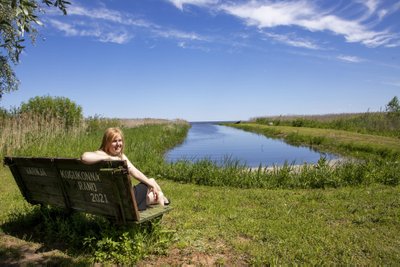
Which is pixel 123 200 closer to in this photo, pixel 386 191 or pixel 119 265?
pixel 119 265

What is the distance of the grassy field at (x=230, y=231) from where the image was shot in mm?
4445

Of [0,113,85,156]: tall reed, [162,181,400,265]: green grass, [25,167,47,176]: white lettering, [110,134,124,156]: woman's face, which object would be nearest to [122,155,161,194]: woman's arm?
[110,134,124,156]: woman's face

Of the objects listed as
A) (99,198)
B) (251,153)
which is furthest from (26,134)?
(251,153)

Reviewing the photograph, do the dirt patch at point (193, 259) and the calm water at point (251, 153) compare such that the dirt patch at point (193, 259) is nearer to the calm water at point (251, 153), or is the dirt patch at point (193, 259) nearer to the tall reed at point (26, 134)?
the calm water at point (251, 153)

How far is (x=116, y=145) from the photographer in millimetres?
4816

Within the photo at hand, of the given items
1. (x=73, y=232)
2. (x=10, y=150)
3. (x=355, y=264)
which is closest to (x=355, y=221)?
(x=355, y=264)

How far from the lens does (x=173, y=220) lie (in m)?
6.04

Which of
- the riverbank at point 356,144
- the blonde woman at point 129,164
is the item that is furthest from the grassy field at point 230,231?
the riverbank at point 356,144

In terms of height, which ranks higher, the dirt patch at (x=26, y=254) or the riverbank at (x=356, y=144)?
the riverbank at (x=356, y=144)

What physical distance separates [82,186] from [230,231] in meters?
2.39

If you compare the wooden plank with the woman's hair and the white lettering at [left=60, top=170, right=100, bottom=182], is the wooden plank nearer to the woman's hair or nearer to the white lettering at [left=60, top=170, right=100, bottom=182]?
the white lettering at [left=60, top=170, right=100, bottom=182]

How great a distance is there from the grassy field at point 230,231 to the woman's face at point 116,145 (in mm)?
950

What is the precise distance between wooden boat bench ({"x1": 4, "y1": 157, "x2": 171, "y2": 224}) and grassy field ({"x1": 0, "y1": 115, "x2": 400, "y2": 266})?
0.33 meters

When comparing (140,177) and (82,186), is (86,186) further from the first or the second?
(140,177)
